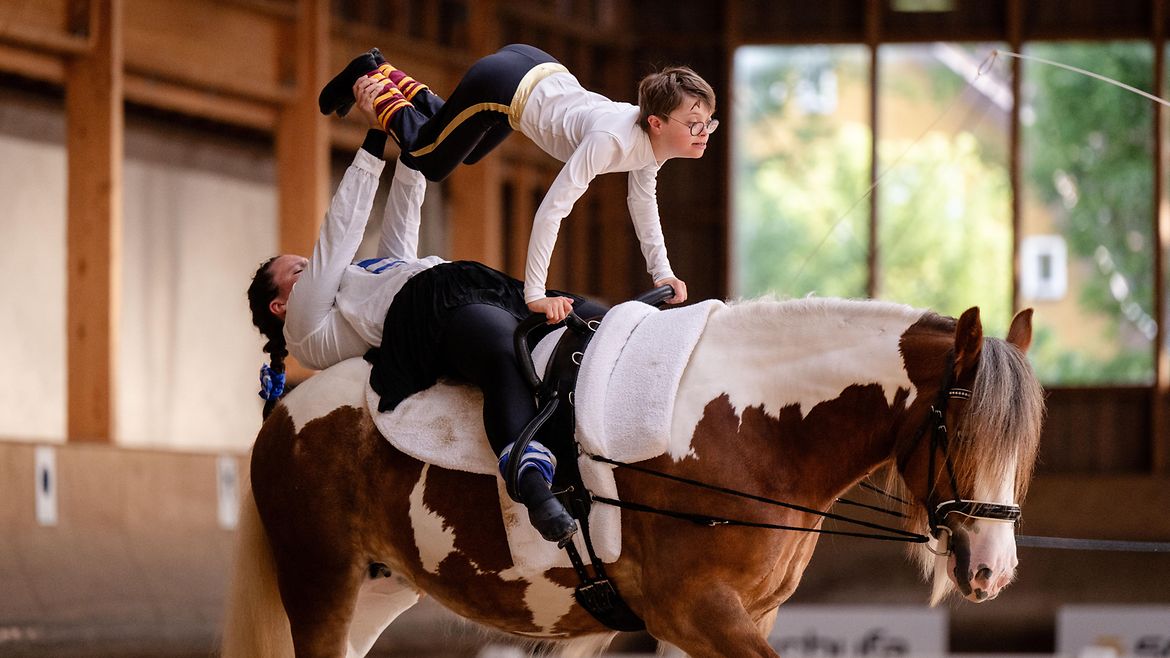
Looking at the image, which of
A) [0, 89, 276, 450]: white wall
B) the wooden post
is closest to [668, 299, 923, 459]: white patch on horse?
[0, 89, 276, 450]: white wall

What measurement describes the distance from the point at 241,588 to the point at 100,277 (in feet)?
11.5

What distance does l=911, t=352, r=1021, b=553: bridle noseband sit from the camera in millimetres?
2883

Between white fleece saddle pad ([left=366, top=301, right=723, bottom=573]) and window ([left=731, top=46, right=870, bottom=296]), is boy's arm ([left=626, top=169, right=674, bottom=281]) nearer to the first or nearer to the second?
white fleece saddle pad ([left=366, top=301, right=723, bottom=573])

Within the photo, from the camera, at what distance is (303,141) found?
8.43m

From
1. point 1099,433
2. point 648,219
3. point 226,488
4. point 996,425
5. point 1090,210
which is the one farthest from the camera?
point 1090,210

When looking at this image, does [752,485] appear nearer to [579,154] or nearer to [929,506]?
[929,506]

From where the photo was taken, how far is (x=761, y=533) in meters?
3.09

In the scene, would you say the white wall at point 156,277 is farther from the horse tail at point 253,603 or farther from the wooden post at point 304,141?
the horse tail at point 253,603

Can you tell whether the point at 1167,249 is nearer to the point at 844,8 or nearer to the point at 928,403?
the point at 844,8

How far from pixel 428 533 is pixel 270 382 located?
803mm

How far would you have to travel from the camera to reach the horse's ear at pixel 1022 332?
3.05m

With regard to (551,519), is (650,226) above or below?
above

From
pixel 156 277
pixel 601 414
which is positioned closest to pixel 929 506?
pixel 601 414

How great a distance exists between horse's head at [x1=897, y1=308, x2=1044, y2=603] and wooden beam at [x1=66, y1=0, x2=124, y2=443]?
4.96m
